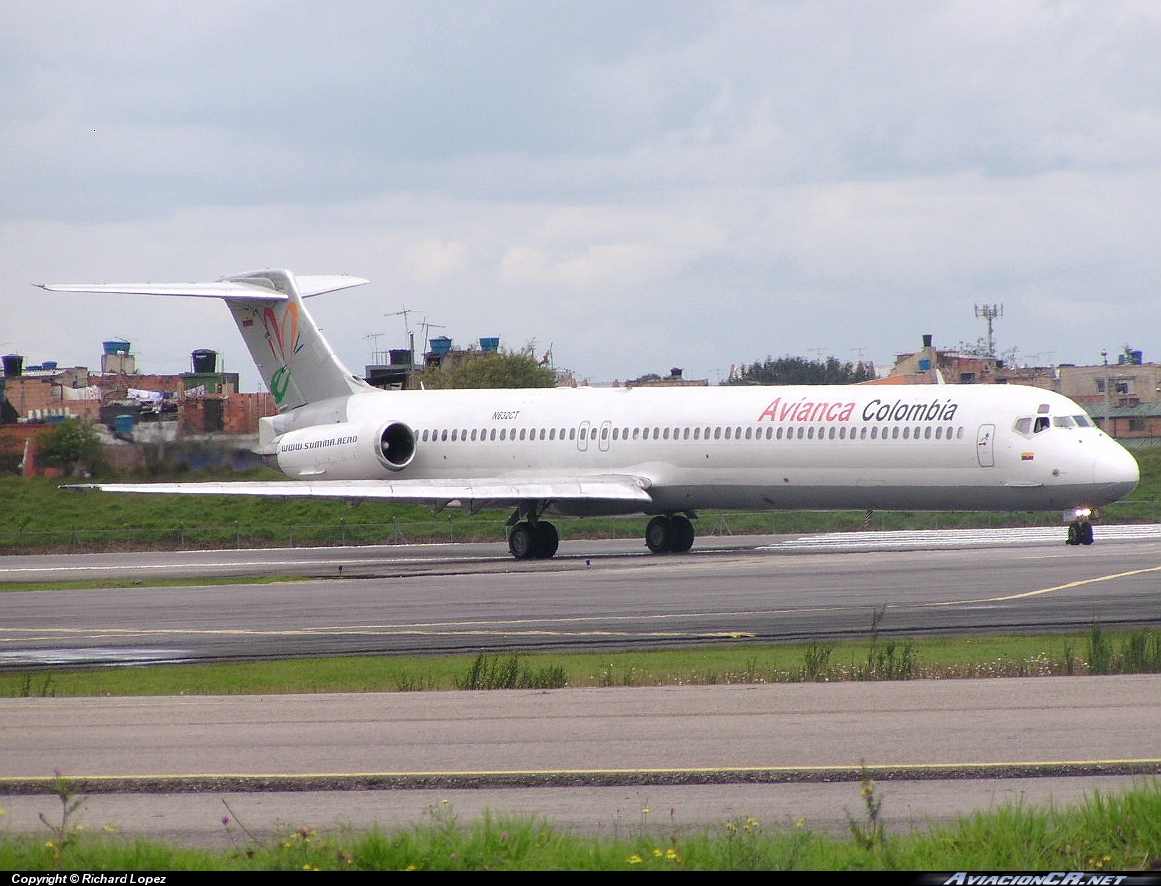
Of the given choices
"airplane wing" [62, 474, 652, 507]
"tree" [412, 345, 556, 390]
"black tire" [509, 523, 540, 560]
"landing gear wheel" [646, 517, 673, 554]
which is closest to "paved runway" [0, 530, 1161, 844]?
"airplane wing" [62, 474, 652, 507]

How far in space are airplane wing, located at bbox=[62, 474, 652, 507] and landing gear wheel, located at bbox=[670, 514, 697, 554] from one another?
1412mm

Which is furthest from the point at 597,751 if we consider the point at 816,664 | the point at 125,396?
the point at 125,396

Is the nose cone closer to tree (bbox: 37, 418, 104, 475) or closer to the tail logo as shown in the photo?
the tail logo

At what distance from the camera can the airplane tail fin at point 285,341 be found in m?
43.0

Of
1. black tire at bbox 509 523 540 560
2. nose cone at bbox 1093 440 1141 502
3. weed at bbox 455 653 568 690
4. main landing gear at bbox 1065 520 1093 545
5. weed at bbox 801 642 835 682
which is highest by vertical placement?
nose cone at bbox 1093 440 1141 502

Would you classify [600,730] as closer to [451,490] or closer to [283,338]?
[451,490]

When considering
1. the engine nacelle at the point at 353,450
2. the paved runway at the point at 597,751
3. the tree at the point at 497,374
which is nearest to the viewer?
the paved runway at the point at 597,751

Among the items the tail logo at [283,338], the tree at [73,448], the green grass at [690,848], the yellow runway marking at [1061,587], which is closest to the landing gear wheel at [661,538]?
the tail logo at [283,338]

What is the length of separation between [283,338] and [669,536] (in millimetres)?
12934

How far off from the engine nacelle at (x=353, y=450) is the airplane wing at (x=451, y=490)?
140 inches

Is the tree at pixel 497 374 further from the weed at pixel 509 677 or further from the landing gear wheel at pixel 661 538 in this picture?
the weed at pixel 509 677

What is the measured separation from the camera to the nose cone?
1232 inches

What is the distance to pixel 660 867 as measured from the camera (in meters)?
7.54
